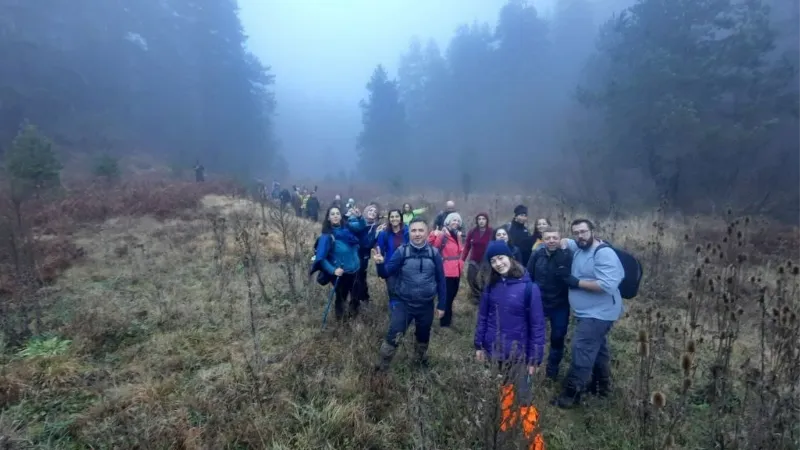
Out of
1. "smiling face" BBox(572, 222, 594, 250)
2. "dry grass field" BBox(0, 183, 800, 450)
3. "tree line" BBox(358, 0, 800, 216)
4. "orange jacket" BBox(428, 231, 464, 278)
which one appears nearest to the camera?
"dry grass field" BBox(0, 183, 800, 450)

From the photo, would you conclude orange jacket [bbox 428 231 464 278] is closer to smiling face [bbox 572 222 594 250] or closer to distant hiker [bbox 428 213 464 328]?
distant hiker [bbox 428 213 464 328]

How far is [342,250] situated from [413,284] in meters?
1.36

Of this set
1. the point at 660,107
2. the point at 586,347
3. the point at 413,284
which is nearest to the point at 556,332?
the point at 586,347

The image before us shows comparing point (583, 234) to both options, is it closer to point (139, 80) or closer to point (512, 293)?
point (512, 293)

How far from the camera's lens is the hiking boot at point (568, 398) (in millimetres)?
4086

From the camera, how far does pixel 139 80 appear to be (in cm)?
3578

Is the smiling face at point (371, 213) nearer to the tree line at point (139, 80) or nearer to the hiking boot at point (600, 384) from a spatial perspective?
the hiking boot at point (600, 384)

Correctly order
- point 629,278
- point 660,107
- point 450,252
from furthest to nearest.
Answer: point 660,107 < point 450,252 < point 629,278

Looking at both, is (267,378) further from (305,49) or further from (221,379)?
(305,49)

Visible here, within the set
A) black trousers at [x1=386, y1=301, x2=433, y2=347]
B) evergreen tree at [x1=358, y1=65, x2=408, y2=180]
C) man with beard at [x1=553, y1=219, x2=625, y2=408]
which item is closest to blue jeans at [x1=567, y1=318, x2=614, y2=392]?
man with beard at [x1=553, y1=219, x2=625, y2=408]

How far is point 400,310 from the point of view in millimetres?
4320

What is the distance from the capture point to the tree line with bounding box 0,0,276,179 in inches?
1075

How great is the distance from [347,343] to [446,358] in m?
1.20

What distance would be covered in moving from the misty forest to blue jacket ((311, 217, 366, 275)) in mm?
79
